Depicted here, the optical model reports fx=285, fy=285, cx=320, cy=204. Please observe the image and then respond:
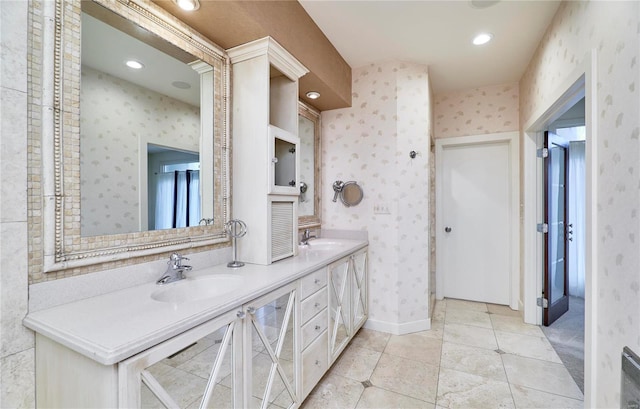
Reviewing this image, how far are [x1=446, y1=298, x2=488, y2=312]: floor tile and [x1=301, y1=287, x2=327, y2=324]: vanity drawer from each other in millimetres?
2083

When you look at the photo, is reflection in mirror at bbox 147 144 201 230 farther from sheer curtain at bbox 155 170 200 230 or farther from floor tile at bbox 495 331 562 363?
floor tile at bbox 495 331 562 363

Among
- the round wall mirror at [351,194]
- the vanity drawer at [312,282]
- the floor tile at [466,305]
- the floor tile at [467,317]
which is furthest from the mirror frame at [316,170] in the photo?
the floor tile at [466,305]

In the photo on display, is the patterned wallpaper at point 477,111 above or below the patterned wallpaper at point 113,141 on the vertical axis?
above

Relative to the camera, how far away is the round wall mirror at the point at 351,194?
2.81 meters

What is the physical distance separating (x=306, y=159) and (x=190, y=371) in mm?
2108

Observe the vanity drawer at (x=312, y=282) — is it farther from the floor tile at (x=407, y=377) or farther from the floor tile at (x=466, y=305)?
the floor tile at (x=466, y=305)

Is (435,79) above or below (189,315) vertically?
above

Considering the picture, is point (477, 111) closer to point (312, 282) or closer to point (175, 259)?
point (312, 282)

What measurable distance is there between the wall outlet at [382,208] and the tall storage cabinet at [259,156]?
108 centimetres

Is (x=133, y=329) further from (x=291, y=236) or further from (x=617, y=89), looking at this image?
(x=617, y=89)

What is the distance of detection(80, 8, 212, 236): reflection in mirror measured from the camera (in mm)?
1177

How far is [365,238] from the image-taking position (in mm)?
2791

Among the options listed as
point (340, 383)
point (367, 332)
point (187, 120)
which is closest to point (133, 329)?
point (187, 120)

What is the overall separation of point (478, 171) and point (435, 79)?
1.20 m
